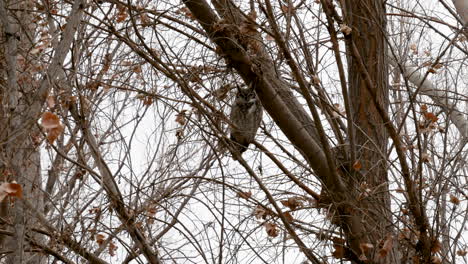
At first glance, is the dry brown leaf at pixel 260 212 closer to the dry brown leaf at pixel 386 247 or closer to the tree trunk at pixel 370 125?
the tree trunk at pixel 370 125

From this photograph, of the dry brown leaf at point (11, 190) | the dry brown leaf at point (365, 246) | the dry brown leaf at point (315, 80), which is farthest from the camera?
the dry brown leaf at point (315, 80)

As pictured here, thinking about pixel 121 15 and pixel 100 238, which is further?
pixel 121 15

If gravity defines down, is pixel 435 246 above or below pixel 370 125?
below

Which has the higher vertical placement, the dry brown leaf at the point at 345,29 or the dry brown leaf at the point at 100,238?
the dry brown leaf at the point at 345,29

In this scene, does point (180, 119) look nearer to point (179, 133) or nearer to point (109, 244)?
point (179, 133)

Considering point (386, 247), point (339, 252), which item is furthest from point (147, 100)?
point (386, 247)

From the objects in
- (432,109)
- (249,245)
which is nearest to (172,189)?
(249,245)

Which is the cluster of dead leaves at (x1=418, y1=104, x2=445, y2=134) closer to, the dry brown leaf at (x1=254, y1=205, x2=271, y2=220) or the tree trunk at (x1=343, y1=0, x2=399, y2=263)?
the tree trunk at (x1=343, y1=0, x2=399, y2=263)

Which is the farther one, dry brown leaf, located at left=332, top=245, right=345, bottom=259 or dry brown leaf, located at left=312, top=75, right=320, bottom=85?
dry brown leaf, located at left=312, top=75, right=320, bottom=85

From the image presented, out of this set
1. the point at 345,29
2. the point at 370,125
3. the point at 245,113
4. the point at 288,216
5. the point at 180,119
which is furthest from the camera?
the point at 245,113

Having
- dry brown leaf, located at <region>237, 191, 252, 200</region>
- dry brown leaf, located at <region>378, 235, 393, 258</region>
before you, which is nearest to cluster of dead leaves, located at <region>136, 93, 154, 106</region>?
dry brown leaf, located at <region>237, 191, 252, 200</region>

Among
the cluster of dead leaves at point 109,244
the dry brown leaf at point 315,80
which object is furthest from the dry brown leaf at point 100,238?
the dry brown leaf at point 315,80

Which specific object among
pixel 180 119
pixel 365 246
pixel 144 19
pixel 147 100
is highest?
pixel 144 19

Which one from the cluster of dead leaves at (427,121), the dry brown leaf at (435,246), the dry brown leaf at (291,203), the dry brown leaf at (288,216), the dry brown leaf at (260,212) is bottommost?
the dry brown leaf at (435,246)
